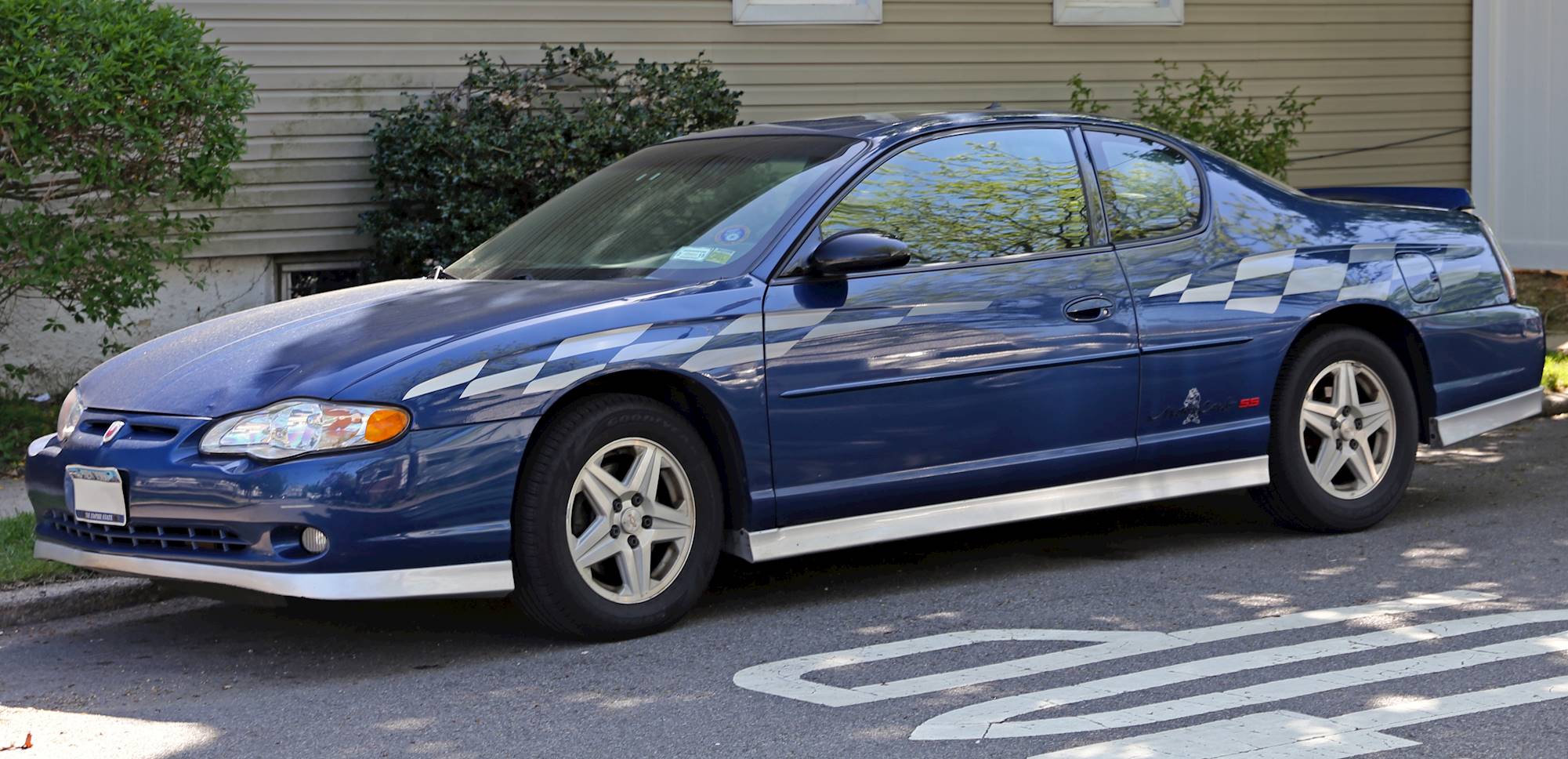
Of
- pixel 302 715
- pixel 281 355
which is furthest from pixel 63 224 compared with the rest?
pixel 302 715

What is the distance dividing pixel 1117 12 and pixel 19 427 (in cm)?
818

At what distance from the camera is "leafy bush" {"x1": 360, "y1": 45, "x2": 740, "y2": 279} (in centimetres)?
1059

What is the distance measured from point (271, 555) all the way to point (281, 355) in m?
0.62

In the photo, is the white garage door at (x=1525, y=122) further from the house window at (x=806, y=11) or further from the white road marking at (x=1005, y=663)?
the white road marking at (x=1005, y=663)

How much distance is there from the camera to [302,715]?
492 cm

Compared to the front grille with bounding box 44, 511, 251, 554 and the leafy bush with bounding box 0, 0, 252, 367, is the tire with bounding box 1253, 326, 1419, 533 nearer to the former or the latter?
the front grille with bounding box 44, 511, 251, 554

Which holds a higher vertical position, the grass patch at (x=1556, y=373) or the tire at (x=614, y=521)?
the tire at (x=614, y=521)

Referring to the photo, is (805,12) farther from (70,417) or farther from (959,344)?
(70,417)

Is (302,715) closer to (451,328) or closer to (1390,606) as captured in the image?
(451,328)

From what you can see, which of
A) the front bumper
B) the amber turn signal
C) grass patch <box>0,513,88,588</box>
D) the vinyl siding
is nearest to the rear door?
the front bumper

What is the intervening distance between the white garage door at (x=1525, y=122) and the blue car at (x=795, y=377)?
8.53 metres

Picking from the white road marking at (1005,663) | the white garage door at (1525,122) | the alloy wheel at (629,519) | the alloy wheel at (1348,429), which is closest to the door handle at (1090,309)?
the alloy wheel at (1348,429)

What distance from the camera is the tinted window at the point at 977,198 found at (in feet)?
20.4

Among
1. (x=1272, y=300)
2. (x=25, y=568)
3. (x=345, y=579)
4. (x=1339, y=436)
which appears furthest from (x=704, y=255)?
(x=1339, y=436)
